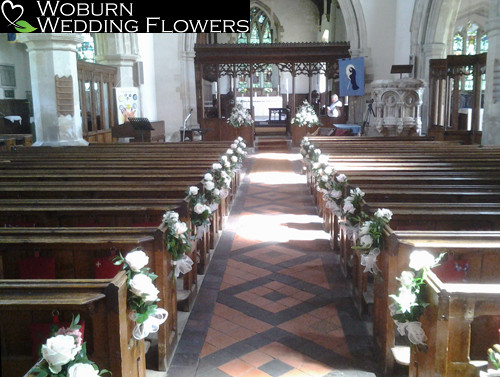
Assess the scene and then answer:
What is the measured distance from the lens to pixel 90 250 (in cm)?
253

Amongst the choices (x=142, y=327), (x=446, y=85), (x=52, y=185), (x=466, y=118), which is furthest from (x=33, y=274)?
(x=466, y=118)

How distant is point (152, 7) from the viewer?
9883mm

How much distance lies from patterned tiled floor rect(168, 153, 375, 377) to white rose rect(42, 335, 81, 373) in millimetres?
1339

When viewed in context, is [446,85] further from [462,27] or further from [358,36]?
[462,27]

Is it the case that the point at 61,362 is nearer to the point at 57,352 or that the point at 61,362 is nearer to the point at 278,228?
the point at 57,352

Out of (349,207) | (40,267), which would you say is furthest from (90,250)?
(349,207)

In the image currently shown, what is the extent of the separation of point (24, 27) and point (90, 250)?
6.80 meters

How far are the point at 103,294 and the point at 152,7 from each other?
361 inches

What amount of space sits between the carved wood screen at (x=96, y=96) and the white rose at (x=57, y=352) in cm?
944

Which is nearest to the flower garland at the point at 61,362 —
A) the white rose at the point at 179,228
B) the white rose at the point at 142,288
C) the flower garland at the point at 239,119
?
the white rose at the point at 142,288

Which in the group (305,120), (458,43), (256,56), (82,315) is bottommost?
(82,315)

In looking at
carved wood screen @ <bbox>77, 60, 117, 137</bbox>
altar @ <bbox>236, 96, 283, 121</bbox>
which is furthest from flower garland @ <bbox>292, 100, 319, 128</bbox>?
carved wood screen @ <bbox>77, 60, 117, 137</bbox>

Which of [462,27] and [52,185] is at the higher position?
[462,27]

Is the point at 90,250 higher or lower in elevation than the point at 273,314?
higher
